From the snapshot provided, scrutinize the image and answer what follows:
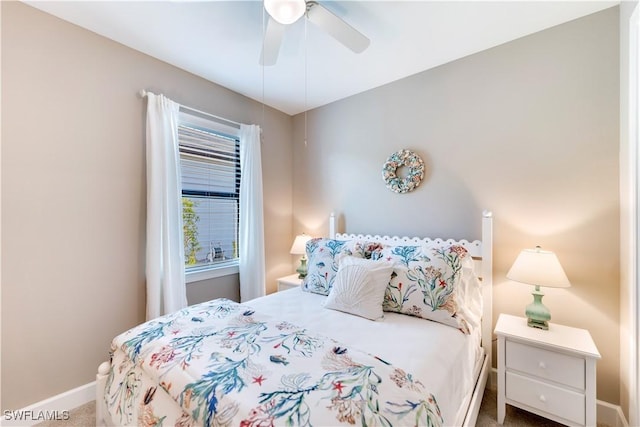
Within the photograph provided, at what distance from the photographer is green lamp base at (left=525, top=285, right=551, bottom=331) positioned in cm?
174

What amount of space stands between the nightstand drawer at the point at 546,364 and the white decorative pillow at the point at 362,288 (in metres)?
0.86

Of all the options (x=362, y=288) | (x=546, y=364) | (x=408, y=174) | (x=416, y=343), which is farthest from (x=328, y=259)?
(x=546, y=364)

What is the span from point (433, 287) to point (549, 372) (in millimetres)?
787

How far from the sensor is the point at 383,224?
2758mm

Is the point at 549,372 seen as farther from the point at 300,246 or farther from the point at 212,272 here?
the point at 212,272

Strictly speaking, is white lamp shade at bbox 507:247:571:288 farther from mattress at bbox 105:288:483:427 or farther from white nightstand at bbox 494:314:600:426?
mattress at bbox 105:288:483:427

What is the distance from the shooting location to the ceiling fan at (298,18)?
4.50 feet

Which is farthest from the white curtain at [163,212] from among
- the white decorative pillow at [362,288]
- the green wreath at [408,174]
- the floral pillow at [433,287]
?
the green wreath at [408,174]

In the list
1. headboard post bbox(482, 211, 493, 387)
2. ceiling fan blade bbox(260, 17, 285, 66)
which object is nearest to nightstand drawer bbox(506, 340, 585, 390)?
headboard post bbox(482, 211, 493, 387)

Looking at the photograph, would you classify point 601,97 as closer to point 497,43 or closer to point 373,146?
point 497,43

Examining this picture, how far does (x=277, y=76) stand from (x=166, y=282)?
210 centimetres

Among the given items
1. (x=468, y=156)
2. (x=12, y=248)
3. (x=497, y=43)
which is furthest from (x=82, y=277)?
(x=497, y=43)

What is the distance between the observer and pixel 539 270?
1.69 meters

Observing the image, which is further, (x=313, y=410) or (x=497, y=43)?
(x=497, y=43)
